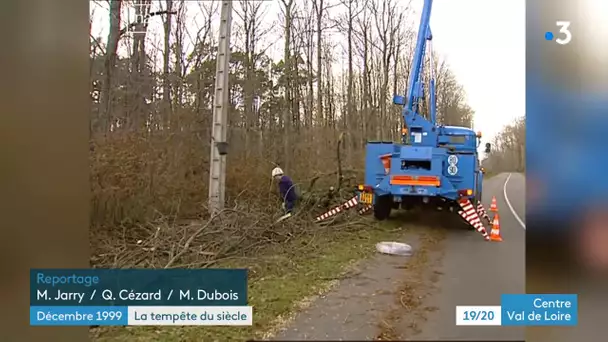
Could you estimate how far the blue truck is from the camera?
2025 millimetres

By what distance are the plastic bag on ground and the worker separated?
44cm

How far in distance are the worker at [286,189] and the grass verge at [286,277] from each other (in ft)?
0.63

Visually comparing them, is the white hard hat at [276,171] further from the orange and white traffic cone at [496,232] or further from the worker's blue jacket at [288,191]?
the orange and white traffic cone at [496,232]

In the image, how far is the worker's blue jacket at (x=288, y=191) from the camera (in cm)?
204

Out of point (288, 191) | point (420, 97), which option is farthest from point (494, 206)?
point (288, 191)

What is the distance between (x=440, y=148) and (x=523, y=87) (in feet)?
2.43

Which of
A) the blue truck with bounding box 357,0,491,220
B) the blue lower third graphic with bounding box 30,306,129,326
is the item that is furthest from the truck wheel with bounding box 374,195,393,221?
the blue lower third graphic with bounding box 30,306,129,326

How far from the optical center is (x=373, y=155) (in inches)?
86.4

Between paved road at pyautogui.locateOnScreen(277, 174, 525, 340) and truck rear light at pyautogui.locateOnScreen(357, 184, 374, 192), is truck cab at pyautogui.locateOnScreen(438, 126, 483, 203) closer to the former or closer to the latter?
paved road at pyautogui.locateOnScreen(277, 174, 525, 340)

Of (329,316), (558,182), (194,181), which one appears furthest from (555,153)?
(194,181)

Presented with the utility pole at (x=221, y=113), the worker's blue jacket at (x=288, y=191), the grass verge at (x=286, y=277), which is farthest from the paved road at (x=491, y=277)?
the utility pole at (x=221, y=113)

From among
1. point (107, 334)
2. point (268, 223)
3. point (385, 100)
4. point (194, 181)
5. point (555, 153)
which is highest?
point (385, 100)

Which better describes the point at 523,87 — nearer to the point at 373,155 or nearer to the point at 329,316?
the point at 373,155

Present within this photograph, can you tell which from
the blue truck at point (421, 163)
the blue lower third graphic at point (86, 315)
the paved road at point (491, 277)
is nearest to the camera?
the paved road at point (491, 277)
